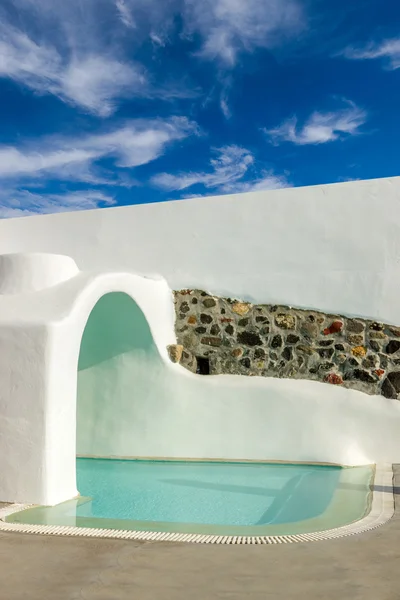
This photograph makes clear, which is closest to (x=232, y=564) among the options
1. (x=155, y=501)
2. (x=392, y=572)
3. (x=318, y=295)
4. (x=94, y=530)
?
(x=392, y=572)

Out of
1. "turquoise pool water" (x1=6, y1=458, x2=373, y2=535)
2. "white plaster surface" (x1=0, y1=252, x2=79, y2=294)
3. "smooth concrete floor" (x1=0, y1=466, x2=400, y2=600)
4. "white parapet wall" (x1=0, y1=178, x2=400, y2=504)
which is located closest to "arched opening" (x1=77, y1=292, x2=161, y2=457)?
"white parapet wall" (x1=0, y1=178, x2=400, y2=504)

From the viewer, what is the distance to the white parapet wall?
7.95m

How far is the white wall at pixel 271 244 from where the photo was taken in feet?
26.9

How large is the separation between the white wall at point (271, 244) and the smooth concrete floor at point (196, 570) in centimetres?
455

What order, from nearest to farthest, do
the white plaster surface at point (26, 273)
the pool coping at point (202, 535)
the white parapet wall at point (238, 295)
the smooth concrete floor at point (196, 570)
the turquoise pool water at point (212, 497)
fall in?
the smooth concrete floor at point (196, 570) → the pool coping at point (202, 535) → the turquoise pool water at point (212, 497) → the white plaster surface at point (26, 273) → the white parapet wall at point (238, 295)

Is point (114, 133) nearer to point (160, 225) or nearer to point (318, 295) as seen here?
point (160, 225)

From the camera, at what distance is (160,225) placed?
9266 mm

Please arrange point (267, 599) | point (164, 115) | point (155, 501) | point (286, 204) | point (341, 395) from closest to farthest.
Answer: point (267, 599)
point (155, 501)
point (341, 395)
point (286, 204)
point (164, 115)

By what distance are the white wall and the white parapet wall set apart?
15 mm

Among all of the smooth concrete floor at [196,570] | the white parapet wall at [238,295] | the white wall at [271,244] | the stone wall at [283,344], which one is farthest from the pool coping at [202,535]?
the white wall at [271,244]

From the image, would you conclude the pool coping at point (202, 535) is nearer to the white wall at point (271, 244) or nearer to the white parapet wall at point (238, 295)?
the white parapet wall at point (238, 295)

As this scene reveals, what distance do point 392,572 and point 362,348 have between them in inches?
193

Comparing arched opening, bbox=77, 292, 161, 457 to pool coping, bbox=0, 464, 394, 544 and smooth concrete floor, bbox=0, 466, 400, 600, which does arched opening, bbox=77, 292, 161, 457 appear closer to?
pool coping, bbox=0, 464, 394, 544

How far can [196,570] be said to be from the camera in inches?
136
